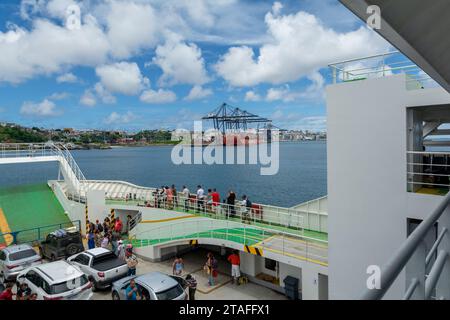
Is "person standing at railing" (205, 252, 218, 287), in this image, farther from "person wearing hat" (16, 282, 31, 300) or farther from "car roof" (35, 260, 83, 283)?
"person wearing hat" (16, 282, 31, 300)

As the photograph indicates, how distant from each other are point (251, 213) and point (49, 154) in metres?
15.1

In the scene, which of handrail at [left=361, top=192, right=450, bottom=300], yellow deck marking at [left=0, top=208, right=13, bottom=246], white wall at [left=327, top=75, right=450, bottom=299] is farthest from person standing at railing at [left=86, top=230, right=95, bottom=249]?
handrail at [left=361, top=192, right=450, bottom=300]

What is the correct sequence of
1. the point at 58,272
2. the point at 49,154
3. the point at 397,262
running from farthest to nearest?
the point at 49,154, the point at 58,272, the point at 397,262

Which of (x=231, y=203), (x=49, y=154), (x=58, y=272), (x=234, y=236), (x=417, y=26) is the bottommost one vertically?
(x=58, y=272)

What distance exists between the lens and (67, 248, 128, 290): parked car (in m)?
10.6

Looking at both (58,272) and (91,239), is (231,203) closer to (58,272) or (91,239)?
(91,239)

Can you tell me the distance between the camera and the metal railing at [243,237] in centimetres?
994

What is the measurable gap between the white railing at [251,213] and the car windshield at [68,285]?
630 cm

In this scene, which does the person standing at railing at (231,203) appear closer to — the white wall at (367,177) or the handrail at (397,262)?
the white wall at (367,177)

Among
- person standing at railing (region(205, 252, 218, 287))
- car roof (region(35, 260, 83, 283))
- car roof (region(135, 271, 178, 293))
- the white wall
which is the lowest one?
person standing at railing (region(205, 252, 218, 287))

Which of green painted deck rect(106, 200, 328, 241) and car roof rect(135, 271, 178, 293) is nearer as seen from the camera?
car roof rect(135, 271, 178, 293)

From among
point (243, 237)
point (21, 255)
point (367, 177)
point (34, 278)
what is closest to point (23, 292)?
point (34, 278)

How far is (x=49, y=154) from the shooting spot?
2098cm

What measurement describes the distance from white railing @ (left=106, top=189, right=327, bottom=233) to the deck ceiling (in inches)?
359
